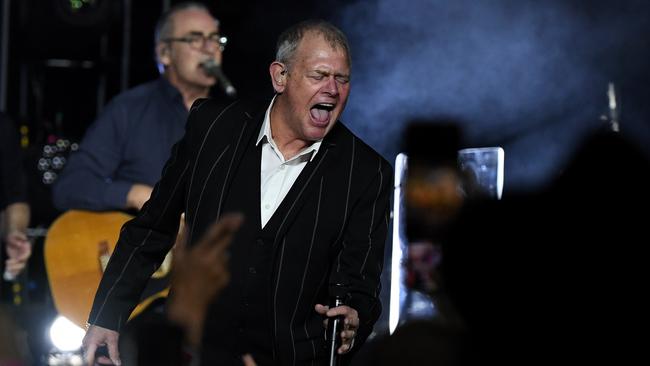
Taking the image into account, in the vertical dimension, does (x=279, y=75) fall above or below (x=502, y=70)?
below

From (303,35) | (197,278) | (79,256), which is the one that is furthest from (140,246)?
(79,256)

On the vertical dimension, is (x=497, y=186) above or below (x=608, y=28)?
below

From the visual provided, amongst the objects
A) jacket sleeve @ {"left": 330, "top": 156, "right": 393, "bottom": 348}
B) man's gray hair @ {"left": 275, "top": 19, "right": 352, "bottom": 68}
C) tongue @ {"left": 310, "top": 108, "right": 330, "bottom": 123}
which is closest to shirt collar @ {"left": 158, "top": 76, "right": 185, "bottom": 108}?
man's gray hair @ {"left": 275, "top": 19, "right": 352, "bottom": 68}

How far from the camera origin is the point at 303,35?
323 centimetres

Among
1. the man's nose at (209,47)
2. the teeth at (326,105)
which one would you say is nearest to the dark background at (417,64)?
the man's nose at (209,47)

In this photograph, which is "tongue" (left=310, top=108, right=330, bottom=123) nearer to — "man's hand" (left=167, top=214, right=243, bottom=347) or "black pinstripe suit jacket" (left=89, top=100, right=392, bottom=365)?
"black pinstripe suit jacket" (left=89, top=100, right=392, bottom=365)

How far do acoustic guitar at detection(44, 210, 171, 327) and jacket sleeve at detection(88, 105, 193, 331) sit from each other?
5.18 feet

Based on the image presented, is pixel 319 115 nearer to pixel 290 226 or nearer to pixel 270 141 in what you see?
pixel 270 141

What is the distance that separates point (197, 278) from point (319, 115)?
171 cm

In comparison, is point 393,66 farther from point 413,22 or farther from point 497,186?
point 497,186

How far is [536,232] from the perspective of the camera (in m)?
1.60

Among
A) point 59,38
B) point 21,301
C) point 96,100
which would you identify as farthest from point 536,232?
point 96,100

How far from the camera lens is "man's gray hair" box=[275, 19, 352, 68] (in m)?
3.21

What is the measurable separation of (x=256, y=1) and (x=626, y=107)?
87.6 inches
